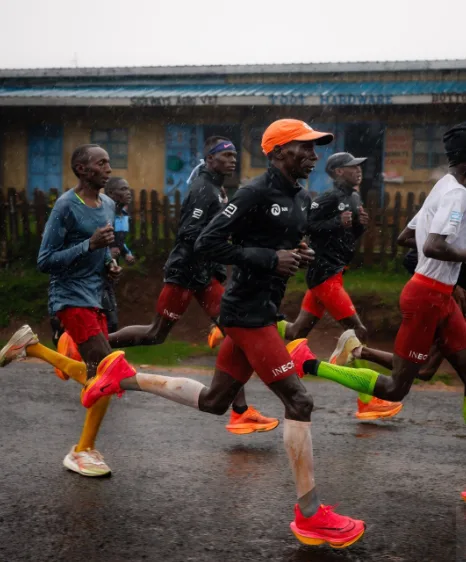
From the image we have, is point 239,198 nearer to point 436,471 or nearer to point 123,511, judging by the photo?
point 123,511

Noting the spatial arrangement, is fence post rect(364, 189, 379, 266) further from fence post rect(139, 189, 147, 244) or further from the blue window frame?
the blue window frame

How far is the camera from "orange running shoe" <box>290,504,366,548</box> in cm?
402

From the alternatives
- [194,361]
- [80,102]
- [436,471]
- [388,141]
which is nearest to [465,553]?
[436,471]

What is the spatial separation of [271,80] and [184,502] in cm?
1663

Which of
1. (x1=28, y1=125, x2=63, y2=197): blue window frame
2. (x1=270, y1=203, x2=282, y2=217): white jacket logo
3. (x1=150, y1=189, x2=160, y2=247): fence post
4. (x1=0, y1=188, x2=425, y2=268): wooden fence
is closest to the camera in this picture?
(x1=270, y1=203, x2=282, y2=217): white jacket logo

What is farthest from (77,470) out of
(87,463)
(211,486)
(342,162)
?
(342,162)

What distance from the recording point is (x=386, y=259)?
14.1m

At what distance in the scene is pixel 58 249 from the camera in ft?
17.6

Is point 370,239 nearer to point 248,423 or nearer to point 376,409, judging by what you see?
point 376,409

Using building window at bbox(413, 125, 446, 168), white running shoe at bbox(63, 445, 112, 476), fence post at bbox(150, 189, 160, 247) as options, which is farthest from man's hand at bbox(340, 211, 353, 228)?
building window at bbox(413, 125, 446, 168)

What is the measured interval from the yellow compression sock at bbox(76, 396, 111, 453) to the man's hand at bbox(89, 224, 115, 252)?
Result: 3.05ft

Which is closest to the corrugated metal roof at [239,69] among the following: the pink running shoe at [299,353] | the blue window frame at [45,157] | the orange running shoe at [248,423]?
the blue window frame at [45,157]

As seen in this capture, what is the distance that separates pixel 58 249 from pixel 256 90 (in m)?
14.4

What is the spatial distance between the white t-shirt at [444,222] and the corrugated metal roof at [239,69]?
14147 millimetres
